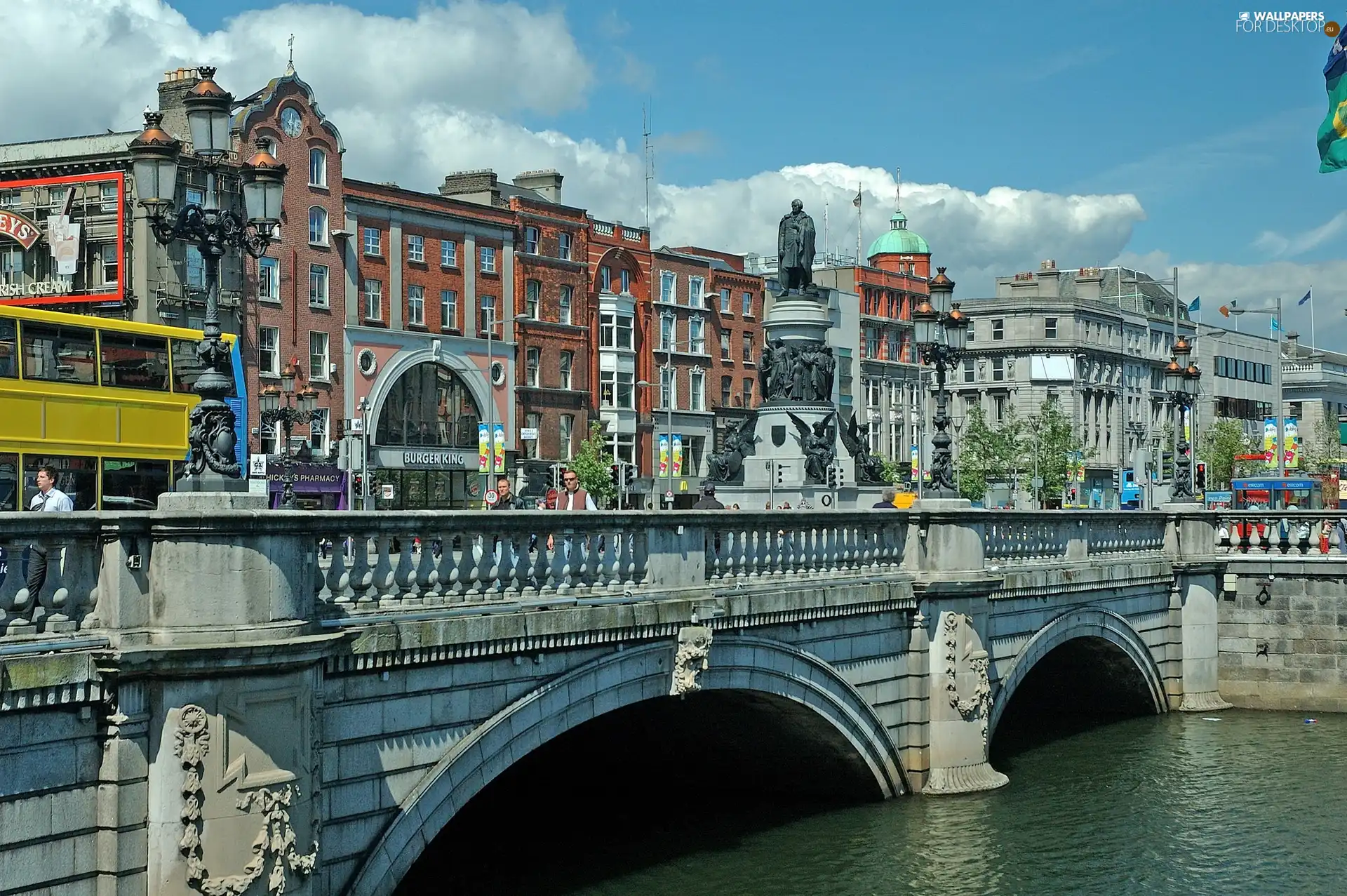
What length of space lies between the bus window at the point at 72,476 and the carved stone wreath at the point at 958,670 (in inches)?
469

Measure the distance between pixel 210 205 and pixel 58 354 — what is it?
1031 cm

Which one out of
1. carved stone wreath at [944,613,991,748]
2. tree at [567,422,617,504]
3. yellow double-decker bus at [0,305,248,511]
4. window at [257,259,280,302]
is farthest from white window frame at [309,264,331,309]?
carved stone wreath at [944,613,991,748]

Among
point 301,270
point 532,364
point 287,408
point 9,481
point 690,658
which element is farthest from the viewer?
point 532,364

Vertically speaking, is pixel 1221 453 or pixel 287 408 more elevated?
pixel 1221 453

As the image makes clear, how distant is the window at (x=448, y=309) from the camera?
69562 millimetres

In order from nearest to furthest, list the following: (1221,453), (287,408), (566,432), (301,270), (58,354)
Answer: (58,354) → (287,408) → (301,270) → (566,432) → (1221,453)

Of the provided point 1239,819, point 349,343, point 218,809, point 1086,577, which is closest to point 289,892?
point 218,809

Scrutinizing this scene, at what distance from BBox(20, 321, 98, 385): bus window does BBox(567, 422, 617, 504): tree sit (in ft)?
150

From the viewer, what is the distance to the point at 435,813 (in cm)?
1446

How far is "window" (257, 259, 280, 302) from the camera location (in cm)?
6044

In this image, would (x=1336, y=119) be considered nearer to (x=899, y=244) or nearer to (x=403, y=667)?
(x=403, y=667)

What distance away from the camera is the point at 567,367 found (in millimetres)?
77312

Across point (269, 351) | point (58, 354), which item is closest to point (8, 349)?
point (58, 354)

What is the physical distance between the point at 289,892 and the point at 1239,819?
16.2 meters
